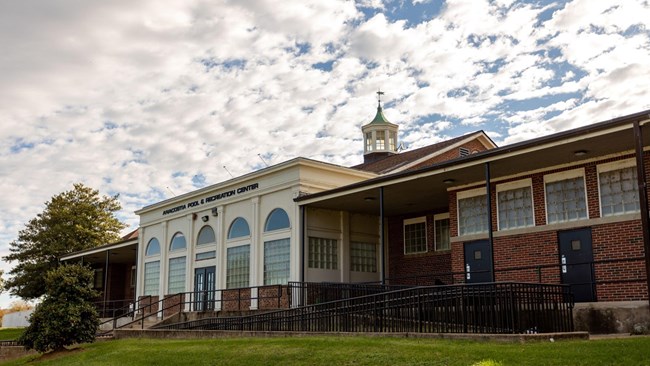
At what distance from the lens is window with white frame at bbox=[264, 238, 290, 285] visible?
982 inches

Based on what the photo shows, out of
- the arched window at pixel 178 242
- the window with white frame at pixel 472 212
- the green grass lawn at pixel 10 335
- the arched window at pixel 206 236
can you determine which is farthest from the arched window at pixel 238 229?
the green grass lawn at pixel 10 335

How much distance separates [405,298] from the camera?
15.1 m

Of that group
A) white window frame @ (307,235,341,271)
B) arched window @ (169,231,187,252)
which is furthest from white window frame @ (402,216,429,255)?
arched window @ (169,231,187,252)

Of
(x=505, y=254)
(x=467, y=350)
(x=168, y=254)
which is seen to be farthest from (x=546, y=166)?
(x=168, y=254)

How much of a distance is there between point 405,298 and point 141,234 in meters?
22.9

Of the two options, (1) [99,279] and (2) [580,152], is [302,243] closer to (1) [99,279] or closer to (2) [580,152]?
(2) [580,152]

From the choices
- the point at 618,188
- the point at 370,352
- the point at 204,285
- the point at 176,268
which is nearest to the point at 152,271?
the point at 176,268

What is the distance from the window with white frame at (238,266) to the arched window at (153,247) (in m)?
7.10

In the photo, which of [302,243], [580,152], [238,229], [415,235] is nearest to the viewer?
[580,152]

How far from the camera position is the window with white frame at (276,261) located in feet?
81.9

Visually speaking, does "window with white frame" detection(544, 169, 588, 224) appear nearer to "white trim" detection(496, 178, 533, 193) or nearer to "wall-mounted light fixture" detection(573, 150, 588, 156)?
"white trim" detection(496, 178, 533, 193)

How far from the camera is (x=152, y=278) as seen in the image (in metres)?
34.0

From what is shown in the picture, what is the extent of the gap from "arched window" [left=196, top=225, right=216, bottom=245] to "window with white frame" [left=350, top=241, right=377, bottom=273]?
636cm

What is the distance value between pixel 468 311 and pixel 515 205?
6516mm
